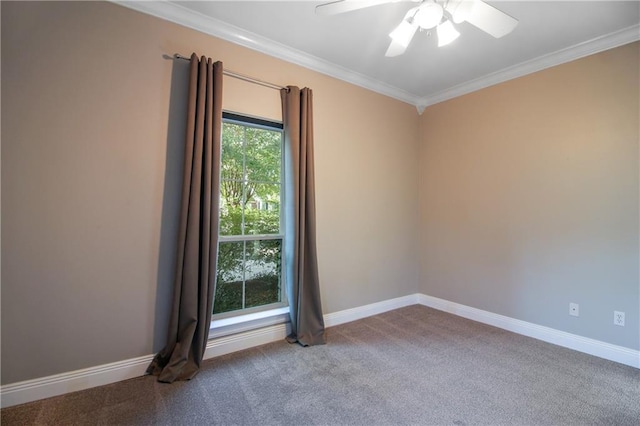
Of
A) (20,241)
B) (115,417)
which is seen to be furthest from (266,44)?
(115,417)

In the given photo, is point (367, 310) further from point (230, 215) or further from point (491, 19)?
point (491, 19)

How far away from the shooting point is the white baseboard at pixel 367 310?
300 cm

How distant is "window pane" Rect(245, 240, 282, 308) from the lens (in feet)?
8.70

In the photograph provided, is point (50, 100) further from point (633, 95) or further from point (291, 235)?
point (633, 95)

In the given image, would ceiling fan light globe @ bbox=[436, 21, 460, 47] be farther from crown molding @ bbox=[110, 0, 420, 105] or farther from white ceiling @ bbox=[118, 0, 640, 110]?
crown molding @ bbox=[110, 0, 420, 105]

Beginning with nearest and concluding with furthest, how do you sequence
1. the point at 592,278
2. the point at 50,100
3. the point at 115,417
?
1. the point at 115,417
2. the point at 50,100
3. the point at 592,278

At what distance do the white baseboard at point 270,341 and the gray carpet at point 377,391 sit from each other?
0.06m

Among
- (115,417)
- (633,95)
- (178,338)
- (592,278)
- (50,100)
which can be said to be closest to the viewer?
(115,417)

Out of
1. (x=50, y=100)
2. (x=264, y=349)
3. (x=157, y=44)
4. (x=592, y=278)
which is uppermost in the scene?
(x=157, y=44)

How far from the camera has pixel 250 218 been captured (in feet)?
8.64

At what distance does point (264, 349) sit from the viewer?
2479mm

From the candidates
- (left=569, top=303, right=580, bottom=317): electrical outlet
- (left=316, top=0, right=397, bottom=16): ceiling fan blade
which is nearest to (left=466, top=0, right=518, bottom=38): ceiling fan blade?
(left=316, top=0, right=397, bottom=16): ceiling fan blade

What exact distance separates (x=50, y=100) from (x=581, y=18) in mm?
3721

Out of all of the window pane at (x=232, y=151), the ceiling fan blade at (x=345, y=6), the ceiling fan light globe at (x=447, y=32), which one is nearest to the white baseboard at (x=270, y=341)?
the window pane at (x=232, y=151)
